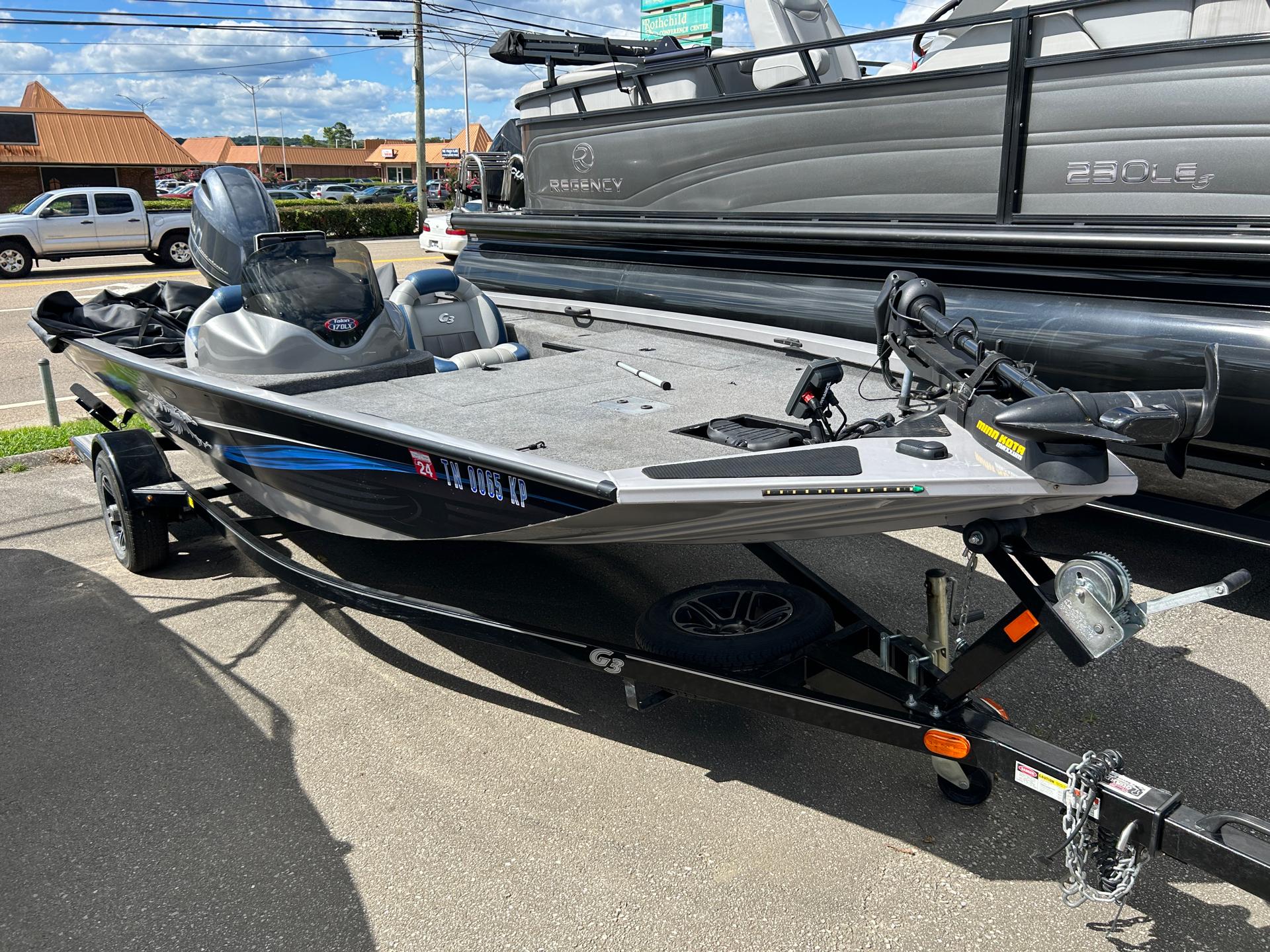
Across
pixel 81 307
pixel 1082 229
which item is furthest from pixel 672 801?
pixel 81 307

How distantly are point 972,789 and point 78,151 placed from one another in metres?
36.7

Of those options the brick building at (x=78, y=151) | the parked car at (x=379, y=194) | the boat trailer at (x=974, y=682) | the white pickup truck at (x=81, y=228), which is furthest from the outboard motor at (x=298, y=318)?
the parked car at (x=379, y=194)

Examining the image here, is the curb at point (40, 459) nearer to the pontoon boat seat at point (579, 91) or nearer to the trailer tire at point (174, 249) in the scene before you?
the pontoon boat seat at point (579, 91)

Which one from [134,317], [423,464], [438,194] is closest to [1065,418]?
[423,464]

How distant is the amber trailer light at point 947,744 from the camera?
2.45 metres

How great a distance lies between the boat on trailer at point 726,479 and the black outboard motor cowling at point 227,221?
90cm

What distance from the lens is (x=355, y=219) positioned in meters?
29.6

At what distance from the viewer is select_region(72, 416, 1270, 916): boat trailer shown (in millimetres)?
2127

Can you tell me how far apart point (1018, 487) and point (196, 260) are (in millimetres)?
5012

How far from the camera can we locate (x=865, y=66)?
6.61 m

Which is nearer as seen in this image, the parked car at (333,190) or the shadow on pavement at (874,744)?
the shadow on pavement at (874,744)

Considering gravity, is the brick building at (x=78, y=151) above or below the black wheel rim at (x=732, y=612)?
above

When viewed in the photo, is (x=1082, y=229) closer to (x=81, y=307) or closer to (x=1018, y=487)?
(x=1018, y=487)

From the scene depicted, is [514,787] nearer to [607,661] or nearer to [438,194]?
[607,661]
